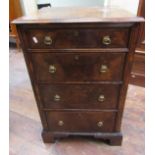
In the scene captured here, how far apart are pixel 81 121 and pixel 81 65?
49 centimetres

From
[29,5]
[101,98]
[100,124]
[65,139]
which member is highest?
[29,5]

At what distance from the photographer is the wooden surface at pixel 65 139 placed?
1.29 m

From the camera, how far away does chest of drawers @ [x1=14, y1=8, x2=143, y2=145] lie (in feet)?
2.70

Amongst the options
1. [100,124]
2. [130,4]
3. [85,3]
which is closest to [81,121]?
[100,124]

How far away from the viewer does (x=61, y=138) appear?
139 centimetres

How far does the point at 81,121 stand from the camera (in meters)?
1.22

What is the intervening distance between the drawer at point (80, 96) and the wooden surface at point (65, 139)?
402mm

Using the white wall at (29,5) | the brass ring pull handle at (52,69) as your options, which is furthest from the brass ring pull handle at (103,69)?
the white wall at (29,5)

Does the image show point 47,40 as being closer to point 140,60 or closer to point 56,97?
point 56,97

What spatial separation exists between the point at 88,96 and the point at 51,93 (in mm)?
250

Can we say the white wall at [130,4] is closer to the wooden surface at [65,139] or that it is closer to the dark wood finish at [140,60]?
the dark wood finish at [140,60]

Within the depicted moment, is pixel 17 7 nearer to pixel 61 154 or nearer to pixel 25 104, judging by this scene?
pixel 25 104

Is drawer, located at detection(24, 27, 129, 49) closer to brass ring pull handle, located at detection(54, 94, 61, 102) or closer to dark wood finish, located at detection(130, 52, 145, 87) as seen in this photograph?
brass ring pull handle, located at detection(54, 94, 61, 102)
